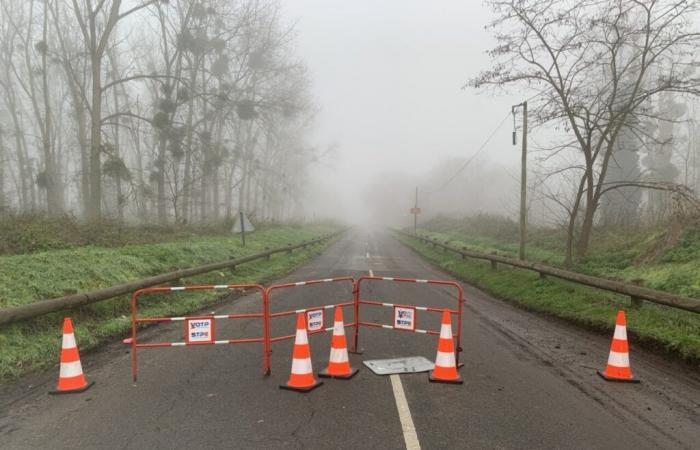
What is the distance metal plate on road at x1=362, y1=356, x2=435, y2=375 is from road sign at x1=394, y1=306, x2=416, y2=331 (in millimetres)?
430

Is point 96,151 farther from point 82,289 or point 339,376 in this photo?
point 339,376

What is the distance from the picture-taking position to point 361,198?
12325cm

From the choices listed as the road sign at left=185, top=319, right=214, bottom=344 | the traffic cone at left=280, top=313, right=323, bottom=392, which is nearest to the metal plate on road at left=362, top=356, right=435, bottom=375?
the traffic cone at left=280, top=313, right=323, bottom=392

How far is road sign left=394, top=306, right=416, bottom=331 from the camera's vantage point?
6473 mm

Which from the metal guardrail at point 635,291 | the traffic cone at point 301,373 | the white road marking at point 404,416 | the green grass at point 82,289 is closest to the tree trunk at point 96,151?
the green grass at point 82,289

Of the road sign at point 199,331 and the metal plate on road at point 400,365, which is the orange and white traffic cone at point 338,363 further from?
the road sign at point 199,331

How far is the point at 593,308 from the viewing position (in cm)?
920

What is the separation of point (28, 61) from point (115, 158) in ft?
67.7

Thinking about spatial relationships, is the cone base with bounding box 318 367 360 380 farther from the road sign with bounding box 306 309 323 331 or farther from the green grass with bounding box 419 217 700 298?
the green grass with bounding box 419 217 700 298

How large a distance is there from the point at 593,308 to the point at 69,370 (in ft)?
29.4

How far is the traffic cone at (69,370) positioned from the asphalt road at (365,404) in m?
0.18

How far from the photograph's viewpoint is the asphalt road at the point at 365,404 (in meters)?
3.96

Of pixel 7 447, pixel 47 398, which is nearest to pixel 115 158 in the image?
pixel 47 398

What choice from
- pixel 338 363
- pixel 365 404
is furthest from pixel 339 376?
pixel 365 404
